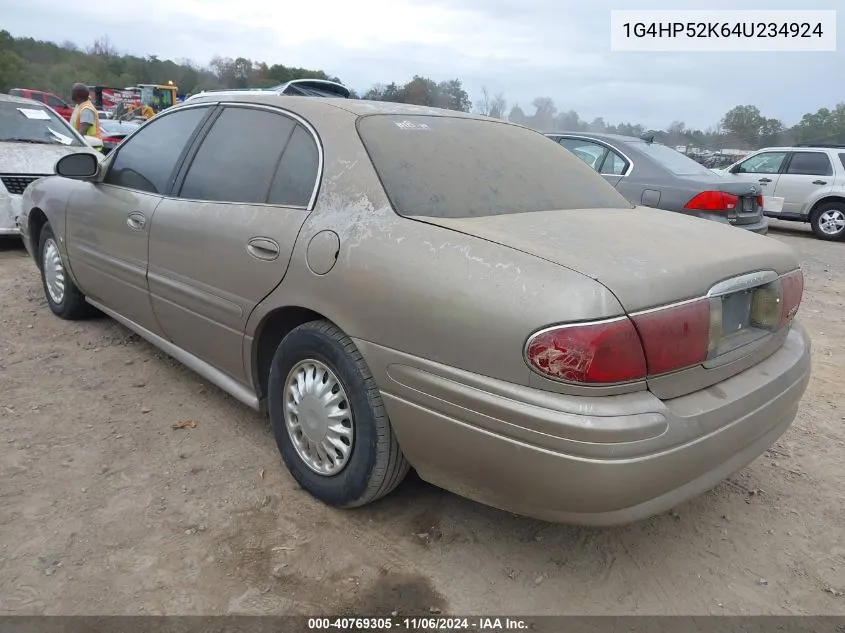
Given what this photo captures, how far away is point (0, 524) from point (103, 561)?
1.63 feet

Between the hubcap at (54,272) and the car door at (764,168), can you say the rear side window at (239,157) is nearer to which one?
the hubcap at (54,272)

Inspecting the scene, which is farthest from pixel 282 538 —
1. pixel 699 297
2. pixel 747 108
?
pixel 747 108

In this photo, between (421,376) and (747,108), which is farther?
(747,108)

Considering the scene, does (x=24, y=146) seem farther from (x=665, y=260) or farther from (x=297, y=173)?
(x=665, y=260)

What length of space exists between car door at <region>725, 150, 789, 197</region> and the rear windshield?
9589 millimetres

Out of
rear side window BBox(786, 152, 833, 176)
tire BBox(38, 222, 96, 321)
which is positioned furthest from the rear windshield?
rear side window BBox(786, 152, 833, 176)

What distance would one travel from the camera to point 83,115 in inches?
337

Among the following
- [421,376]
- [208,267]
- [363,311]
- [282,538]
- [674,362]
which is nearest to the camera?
[674,362]

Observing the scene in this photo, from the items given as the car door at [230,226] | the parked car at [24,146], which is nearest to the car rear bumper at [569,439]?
the car door at [230,226]

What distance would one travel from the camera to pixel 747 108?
67.4 ft

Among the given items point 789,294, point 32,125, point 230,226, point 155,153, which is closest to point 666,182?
point 789,294

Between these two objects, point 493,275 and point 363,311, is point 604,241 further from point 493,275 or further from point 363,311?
point 363,311

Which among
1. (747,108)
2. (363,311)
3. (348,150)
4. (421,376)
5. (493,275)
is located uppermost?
(747,108)

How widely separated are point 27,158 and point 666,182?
6642mm
